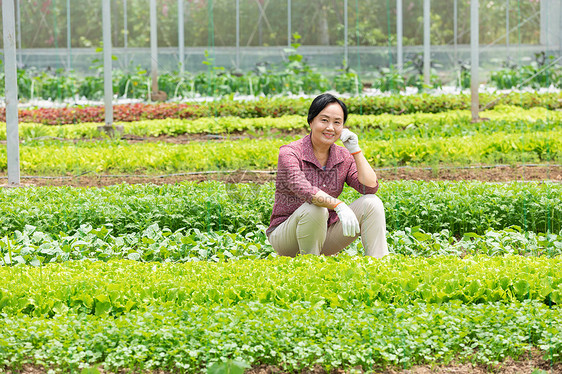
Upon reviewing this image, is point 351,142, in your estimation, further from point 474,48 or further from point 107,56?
point 474,48

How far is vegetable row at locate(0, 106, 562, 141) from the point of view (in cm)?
1110

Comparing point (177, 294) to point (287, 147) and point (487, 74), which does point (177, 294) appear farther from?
point (487, 74)

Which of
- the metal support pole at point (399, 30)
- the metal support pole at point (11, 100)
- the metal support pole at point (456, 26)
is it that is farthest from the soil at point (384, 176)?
the metal support pole at point (456, 26)

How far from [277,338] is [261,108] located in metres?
11.1

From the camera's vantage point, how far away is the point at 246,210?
6488 millimetres

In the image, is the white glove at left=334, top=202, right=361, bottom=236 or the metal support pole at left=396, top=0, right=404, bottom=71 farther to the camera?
the metal support pole at left=396, top=0, right=404, bottom=71

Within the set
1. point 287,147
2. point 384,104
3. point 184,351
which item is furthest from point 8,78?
point 384,104

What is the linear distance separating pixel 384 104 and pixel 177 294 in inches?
438

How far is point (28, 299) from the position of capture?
3986mm

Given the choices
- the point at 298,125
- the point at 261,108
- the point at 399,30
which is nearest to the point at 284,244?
the point at 298,125

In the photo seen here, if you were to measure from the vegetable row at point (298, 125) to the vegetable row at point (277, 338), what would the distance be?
7.22 metres

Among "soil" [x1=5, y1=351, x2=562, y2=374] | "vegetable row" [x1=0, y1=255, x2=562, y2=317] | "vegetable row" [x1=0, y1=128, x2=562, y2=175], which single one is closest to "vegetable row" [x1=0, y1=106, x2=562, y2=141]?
"vegetable row" [x1=0, y1=128, x2=562, y2=175]

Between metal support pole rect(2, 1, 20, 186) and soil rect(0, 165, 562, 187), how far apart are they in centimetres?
44

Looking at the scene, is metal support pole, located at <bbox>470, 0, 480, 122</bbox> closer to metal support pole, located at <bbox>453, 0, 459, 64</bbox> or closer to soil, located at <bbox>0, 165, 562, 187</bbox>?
soil, located at <bbox>0, 165, 562, 187</bbox>
